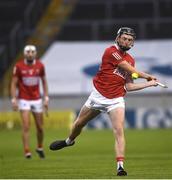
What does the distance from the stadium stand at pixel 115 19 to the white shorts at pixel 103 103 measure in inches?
962

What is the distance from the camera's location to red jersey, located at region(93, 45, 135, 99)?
47.2ft

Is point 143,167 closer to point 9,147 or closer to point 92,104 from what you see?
point 92,104

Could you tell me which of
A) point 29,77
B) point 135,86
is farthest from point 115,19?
point 135,86

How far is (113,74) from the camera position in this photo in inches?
569

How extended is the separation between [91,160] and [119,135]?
4395mm

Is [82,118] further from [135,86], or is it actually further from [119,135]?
[135,86]

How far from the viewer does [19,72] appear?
19.8 meters

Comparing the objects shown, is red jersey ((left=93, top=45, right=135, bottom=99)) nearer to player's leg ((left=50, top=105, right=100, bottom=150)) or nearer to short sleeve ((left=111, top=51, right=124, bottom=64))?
short sleeve ((left=111, top=51, right=124, bottom=64))

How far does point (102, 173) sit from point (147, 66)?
23.9 metres

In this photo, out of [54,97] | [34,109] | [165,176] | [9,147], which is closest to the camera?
[165,176]

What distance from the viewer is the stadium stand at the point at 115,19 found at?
39.1 metres

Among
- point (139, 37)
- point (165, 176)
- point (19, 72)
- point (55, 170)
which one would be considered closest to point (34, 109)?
point (19, 72)

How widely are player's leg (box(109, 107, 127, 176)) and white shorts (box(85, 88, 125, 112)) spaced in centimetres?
10

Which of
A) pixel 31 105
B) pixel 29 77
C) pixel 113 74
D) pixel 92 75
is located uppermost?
pixel 113 74
